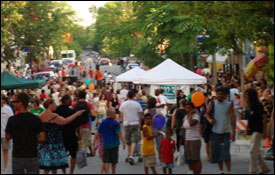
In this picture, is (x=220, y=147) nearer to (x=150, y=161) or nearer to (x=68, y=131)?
(x=150, y=161)

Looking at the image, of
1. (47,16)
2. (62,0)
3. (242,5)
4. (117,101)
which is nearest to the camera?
(242,5)

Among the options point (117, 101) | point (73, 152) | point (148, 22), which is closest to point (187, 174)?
point (73, 152)

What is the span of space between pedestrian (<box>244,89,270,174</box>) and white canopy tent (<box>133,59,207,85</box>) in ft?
43.5

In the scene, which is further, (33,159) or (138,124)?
(138,124)

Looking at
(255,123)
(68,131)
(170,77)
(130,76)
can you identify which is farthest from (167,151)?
(130,76)

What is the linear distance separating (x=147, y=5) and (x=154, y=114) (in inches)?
1118

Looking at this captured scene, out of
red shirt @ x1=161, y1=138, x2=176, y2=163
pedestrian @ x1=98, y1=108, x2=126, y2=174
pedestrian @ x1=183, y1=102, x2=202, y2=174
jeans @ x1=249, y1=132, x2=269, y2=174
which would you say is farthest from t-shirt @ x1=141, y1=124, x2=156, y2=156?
jeans @ x1=249, y1=132, x2=269, y2=174

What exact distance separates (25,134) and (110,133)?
11.6ft

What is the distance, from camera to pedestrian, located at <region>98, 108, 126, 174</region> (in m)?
13.3

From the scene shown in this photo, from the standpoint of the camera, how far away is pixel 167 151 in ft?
44.2

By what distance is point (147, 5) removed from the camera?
44156 mm

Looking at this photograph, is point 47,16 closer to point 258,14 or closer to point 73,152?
point 258,14

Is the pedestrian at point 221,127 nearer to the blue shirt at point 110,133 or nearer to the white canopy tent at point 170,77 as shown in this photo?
the blue shirt at point 110,133

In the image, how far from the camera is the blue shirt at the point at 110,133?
43.7 feet
